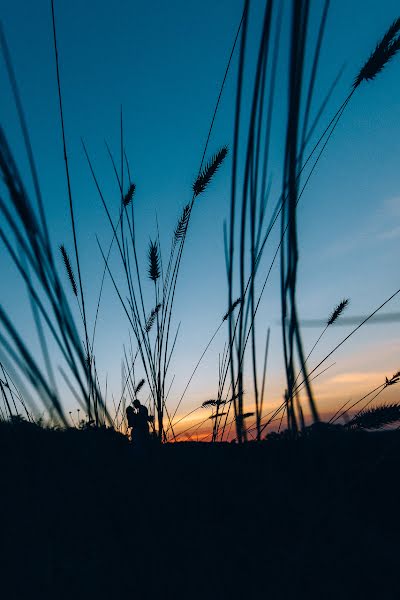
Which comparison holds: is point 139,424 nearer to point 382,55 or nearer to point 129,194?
point 129,194

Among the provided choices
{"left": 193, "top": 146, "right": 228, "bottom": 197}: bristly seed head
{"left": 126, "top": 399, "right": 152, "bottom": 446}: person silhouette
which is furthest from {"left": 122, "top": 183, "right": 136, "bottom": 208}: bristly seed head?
{"left": 126, "top": 399, "right": 152, "bottom": 446}: person silhouette

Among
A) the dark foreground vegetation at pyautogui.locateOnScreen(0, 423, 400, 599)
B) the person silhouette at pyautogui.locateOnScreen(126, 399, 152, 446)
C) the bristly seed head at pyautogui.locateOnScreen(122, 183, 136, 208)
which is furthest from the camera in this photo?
the person silhouette at pyautogui.locateOnScreen(126, 399, 152, 446)

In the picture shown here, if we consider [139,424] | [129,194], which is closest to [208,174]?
[129,194]

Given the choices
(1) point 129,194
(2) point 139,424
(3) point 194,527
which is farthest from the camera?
(2) point 139,424

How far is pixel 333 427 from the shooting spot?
4.46ft

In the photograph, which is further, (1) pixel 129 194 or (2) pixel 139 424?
(2) pixel 139 424

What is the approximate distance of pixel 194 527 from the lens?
875 mm

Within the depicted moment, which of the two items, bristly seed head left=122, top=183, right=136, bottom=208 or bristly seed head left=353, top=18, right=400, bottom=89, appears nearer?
bristly seed head left=353, top=18, right=400, bottom=89

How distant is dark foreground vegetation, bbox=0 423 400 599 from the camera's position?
682mm

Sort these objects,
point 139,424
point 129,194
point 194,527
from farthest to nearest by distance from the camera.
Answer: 1. point 139,424
2. point 129,194
3. point 194,527

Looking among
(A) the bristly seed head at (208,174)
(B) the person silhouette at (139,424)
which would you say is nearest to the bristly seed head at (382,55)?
(A) the bristly seed head at (208,174)

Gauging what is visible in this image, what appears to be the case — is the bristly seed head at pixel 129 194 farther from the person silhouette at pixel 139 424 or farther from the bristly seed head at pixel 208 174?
the person silhouette at pixel 139 424

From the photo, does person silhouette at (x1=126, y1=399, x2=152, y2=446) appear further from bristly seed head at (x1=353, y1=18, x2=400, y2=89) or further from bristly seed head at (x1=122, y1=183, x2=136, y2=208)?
bristly seed head at (x1=353, y1=18, x2=400, y2=89)

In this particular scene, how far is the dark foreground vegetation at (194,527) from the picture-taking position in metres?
0.68
